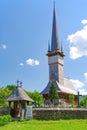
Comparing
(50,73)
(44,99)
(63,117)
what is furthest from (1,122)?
(50,73)

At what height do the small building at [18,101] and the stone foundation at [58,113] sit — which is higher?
the small building at [18,101]

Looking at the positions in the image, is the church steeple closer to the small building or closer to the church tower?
the church tower

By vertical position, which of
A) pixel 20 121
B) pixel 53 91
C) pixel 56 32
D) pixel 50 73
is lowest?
pixel 20 121

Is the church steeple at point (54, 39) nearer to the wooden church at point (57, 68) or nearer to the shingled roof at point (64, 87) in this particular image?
the wooden church at point (57, 68)

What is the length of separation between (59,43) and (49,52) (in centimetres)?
394

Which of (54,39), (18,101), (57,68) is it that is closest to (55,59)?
(57,68)

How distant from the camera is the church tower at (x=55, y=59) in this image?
77.6 metres

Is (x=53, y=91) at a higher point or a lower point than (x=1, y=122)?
higher

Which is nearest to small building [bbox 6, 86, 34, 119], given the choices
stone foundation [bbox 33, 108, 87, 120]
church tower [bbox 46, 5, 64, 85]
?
stone foundation [bbox 33, 108, 87, 120]

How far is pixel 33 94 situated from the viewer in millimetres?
68375

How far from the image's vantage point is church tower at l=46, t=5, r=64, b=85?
77.6m

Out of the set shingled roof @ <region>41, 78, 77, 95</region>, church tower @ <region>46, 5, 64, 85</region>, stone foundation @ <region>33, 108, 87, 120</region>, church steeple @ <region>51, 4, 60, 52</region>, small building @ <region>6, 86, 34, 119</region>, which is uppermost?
church steeple @ <region>51, 4, 60, 52</region>

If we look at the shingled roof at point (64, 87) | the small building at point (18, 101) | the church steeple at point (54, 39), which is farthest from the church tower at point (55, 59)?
the small building at point (18, 101)

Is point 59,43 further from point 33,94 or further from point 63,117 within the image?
point 63,117
